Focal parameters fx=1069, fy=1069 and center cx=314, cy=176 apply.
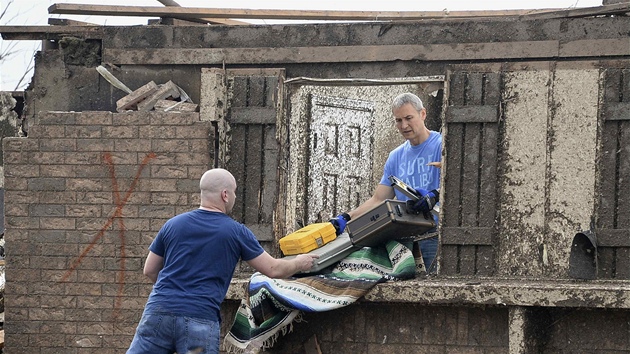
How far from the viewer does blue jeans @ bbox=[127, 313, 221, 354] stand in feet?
16.3

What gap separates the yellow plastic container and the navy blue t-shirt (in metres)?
0.29

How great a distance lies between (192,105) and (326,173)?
1215mm

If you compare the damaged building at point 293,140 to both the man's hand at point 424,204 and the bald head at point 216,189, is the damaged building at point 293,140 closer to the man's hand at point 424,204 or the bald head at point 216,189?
the man's hand at point 424,204

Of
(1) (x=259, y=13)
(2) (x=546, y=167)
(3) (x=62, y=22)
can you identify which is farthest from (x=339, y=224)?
(3) (x=62, y=22)

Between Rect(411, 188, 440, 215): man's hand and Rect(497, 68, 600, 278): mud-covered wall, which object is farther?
Rect(497, 68, 600, 278): mud-covered wall

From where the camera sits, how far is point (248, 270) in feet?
23.1

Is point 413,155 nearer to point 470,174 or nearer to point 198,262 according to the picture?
point 470,174

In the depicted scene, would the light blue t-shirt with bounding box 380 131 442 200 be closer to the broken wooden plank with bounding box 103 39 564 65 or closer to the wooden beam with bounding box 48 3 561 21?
the broken wooden plank with bounding box 103 39 564 65

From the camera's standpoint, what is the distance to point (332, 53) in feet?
27.9

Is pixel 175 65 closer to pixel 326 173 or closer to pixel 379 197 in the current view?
pixel 326 173

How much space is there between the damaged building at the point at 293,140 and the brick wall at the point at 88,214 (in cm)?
1

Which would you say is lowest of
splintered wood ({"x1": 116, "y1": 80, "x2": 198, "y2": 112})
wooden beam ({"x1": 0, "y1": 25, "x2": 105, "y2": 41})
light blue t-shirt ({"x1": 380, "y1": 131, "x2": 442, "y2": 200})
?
light blue t-shirt ({"x1": 380, "y1": 131, "x2": 442, "y2": 200})

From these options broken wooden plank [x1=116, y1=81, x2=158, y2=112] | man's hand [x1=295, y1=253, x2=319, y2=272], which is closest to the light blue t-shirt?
man's hand [x1=295, y1=253, x2=319, y2=272]

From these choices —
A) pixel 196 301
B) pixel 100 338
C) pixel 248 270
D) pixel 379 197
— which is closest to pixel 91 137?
pixel 100 338
